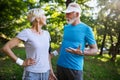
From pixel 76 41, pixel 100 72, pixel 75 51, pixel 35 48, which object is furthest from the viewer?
pixel 100 72

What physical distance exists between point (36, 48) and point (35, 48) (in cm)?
2

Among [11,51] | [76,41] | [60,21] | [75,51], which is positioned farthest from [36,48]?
[60,21]

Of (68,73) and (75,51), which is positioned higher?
(75,51)

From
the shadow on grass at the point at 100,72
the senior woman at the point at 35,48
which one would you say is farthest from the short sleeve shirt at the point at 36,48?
the shadow on grass at the point at 100,72

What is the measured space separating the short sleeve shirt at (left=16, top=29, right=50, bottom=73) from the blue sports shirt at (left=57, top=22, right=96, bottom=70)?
59 cm

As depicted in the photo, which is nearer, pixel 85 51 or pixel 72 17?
pixel 85 51

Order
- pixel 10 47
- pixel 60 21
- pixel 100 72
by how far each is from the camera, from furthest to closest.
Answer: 1. pixel 60 21
2. pixel 100 72
3. pixel 10 47

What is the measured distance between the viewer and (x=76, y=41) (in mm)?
4980

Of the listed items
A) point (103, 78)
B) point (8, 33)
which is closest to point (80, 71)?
point (103, 78)

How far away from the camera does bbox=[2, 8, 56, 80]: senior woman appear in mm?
4355

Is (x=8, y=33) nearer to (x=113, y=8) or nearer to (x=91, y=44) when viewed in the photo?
(x=113, y=8)

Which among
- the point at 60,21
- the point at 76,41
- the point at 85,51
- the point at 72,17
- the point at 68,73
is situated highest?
the point at 72,17

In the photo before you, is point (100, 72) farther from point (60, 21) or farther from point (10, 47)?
point (10, 47)

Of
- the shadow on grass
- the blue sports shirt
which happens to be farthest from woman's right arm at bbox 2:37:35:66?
the shadow on grass
